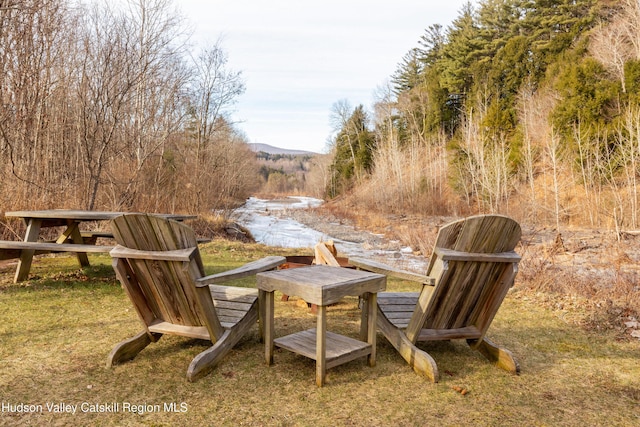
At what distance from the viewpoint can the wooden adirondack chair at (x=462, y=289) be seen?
299cm

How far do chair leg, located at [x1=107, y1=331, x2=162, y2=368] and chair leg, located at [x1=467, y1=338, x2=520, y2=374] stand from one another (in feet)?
8.39

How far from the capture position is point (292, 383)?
3.06 metres

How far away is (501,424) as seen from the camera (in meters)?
2.59

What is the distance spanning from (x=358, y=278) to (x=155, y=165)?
12.0 metres

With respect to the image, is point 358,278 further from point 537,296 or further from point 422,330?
point 537,296

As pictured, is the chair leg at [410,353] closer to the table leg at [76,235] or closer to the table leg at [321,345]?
the table leg at [321,345]

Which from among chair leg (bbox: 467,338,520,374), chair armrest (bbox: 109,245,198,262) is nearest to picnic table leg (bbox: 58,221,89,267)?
chair armrest (bbox: 109,245,198,262)

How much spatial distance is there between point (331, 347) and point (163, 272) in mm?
1308

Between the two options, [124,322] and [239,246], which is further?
[239,246]

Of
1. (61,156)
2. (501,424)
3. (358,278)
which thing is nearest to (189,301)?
(358,278)

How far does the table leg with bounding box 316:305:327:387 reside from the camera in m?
2.91

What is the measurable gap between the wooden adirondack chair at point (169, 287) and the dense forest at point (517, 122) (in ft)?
28.4

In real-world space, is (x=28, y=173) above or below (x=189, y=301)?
above

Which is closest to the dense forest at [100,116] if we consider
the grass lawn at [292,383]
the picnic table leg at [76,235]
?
the picnic table leg at [76,235]
